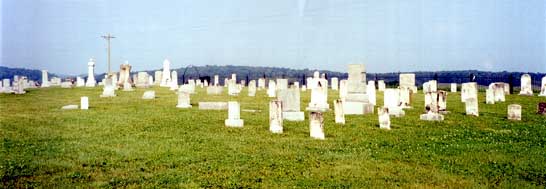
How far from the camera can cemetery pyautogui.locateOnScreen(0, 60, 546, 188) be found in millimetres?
9117

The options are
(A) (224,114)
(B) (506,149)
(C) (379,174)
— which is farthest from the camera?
(A) (224,114)

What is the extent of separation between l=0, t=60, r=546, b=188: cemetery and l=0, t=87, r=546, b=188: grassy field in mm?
24

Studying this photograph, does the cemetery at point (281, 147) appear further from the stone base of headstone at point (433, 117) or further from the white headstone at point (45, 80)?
the white headstone at point (45, 80)

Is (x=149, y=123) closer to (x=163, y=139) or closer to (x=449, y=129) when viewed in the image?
(x=163, y=139)

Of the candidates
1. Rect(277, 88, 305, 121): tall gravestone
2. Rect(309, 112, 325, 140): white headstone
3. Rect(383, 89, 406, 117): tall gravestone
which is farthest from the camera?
Rect(383, 89, 406, 117): tall gravestone

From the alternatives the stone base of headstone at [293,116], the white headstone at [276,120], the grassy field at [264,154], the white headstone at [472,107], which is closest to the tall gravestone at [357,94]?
the grassy field at [264,154]

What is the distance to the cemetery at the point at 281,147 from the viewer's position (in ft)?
29.9

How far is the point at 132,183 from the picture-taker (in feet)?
28.2

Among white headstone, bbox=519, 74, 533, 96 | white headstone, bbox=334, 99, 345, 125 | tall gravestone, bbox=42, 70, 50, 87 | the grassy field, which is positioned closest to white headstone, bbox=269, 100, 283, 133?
the grassy field

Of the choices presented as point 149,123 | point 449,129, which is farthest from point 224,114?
point 449,129

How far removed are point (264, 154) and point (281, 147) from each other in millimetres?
1113

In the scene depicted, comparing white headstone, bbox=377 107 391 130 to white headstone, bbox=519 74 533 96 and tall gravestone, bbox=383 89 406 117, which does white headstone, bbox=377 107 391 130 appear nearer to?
tall gravestone, bbox=383 89 406 117

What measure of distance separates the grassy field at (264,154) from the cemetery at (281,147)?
A: 2cm

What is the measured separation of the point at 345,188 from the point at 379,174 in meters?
1.29
